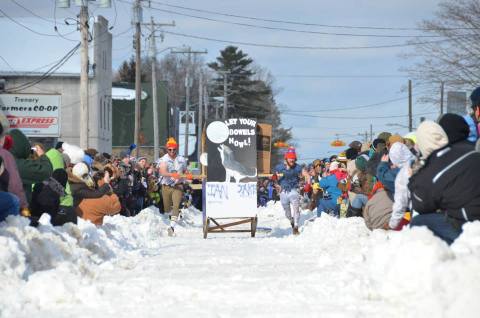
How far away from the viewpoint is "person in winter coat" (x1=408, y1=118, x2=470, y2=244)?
338 inches

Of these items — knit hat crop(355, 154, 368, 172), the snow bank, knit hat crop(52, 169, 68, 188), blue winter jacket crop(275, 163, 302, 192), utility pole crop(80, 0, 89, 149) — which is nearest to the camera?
the snow bank

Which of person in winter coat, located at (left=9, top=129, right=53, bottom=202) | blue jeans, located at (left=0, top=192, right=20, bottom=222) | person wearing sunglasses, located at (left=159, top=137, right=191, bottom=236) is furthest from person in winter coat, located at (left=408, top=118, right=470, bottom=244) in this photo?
person wearing sunglasses, located at (left=159, top=137, right=191, bottom=236)

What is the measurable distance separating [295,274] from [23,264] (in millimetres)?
2747

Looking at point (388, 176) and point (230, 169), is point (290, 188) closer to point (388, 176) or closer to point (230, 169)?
point (230, 169)

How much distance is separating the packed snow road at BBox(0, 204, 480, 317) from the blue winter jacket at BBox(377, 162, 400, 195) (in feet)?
2.30

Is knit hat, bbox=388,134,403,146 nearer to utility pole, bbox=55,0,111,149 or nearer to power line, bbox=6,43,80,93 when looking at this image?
utility pole, bbox=55,0,111,149

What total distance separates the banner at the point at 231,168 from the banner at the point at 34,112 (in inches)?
1471

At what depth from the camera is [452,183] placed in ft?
28.3

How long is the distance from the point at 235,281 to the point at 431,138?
2.24m

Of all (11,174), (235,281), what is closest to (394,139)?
(235,281)

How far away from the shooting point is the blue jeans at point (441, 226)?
29.1 ft

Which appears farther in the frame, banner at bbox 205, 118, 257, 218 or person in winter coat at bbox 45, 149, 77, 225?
banner at bbox 205, 118, 257, 218

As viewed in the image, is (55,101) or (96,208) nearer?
(96,208)

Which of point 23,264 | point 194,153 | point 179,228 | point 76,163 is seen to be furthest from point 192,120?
point 23,264
